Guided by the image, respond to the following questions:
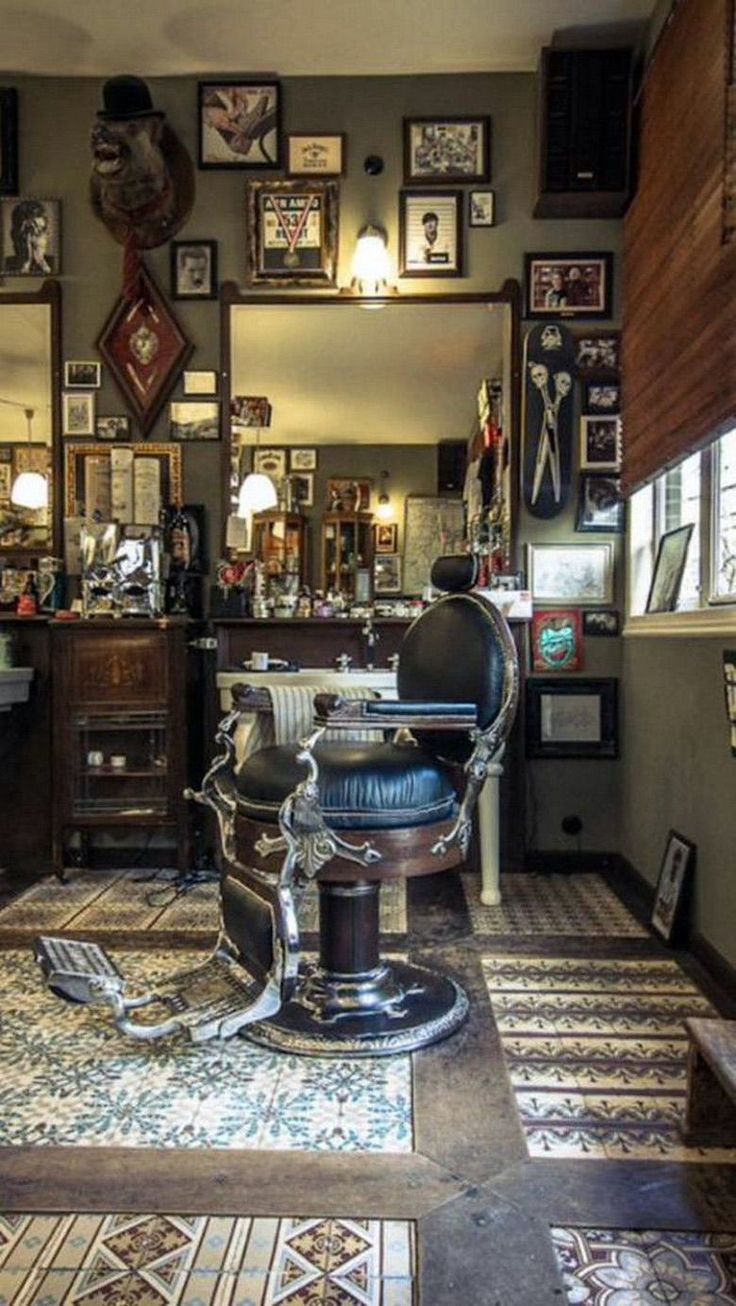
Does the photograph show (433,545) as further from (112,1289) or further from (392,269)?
(112,1289)

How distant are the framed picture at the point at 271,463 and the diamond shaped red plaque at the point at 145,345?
50 cm

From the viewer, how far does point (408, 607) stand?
385cm

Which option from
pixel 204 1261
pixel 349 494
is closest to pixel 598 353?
pixel 349 494

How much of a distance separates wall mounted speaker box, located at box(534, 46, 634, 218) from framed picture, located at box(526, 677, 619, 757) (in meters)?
1.99

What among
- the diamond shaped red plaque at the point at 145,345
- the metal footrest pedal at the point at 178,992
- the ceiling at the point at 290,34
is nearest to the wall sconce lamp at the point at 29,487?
the diamond shaped red plaque at the point at 145,345

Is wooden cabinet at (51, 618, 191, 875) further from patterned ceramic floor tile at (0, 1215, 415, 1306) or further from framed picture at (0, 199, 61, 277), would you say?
patterned ceramic floor tile at (0, 1215, 415, 1306)

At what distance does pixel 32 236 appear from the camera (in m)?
3.83

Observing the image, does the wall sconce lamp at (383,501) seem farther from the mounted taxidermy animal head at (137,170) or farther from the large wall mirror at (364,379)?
the mounted taxidermy animal head at (137,170)

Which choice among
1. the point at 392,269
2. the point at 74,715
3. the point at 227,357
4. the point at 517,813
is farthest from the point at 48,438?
the point at 517,813

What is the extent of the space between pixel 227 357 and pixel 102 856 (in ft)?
7.42

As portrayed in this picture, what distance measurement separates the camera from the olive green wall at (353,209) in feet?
12.2

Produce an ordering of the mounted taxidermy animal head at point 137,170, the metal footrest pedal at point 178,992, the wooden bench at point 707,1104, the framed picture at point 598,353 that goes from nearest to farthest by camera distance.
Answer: the wooden bench at point 707,1104 → the metal footrest pedal at point 178,992 → the mounted taxidermy animal head at point 137,170 → the framed picture at point 598,353

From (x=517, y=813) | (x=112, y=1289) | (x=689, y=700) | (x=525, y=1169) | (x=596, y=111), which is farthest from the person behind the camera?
(x=517, y=813)

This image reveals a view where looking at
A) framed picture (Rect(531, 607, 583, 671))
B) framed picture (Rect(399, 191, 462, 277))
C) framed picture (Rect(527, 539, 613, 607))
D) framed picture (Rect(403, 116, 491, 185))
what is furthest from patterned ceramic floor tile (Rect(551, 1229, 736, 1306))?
framed picture (Rect(403, 116, 491, 185))
